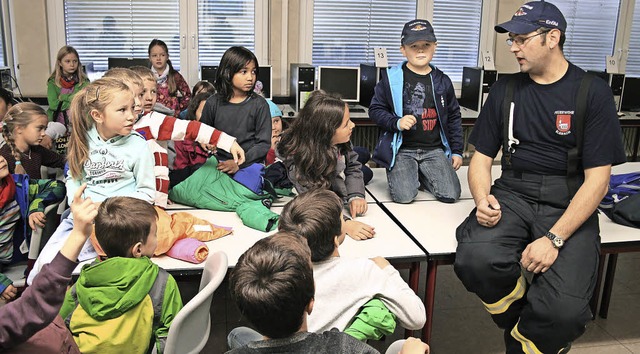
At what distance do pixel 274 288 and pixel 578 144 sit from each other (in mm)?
1678

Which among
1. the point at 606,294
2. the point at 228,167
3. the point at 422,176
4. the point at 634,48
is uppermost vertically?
the point at 634,48

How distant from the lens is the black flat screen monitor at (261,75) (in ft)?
18.7

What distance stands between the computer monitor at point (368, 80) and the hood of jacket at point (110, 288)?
4.49 metres

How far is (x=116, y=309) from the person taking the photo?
1.66 m

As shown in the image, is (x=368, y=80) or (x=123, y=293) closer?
(x=123, y=293)

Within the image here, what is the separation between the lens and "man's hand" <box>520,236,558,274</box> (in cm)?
223

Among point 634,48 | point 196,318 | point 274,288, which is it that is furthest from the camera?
point 634,48

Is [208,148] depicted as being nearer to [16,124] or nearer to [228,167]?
[228,167]

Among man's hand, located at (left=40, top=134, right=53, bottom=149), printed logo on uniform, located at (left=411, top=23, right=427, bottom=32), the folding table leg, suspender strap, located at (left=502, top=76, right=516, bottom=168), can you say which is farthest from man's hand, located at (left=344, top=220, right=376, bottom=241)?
man's hand, located at (left=40, top=134, right=53, bottom=149)

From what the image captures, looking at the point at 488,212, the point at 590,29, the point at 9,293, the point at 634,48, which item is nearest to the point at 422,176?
the point at 488,212

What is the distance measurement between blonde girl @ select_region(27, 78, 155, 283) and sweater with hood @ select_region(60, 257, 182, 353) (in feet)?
2.39

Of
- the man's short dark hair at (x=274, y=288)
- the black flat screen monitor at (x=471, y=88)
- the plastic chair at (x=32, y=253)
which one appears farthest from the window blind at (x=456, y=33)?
the man's short dark hair at (x=274, y=288)

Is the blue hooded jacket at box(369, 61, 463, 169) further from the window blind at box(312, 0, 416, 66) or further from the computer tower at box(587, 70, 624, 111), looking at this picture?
the computer tower at box(587, 70, 624, 111)

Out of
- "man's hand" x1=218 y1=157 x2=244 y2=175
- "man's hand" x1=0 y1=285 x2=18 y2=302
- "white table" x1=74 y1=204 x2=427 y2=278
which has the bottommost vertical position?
"man's hand" x1=0 y1=285 x2=18 y2=302
